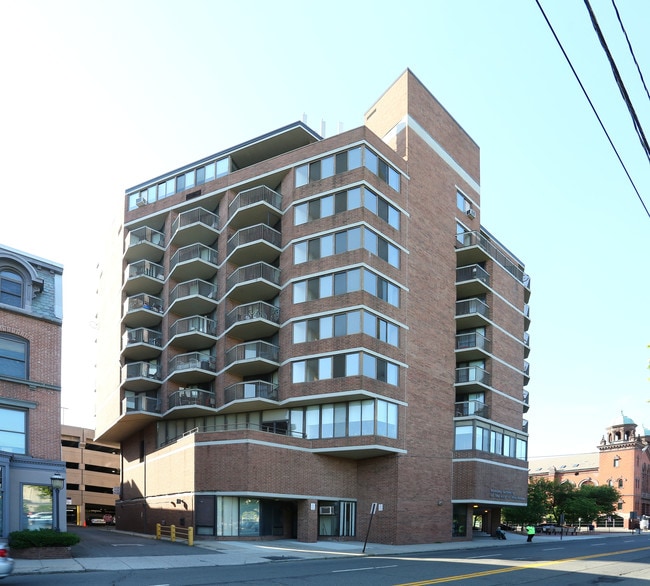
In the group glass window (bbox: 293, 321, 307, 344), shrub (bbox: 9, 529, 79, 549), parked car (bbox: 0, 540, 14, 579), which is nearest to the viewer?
parked car (bbox: 0, 540, 14, 579)

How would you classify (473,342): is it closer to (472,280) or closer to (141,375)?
(472,280)

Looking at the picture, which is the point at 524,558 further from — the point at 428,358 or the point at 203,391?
the point at 203,391

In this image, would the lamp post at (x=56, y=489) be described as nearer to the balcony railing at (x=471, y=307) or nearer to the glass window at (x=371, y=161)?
the glass window at (x=371, y=161)

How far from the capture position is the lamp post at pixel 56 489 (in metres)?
22.5

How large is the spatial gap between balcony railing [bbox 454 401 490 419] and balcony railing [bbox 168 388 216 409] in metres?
16.4

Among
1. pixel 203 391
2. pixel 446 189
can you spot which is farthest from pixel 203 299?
pixel 446 189

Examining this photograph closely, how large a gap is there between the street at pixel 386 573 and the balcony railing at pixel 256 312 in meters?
14.8

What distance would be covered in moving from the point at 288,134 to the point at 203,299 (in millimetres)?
11966

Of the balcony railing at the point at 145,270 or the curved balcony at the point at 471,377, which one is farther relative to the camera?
the balcony railing at the point at 145,270

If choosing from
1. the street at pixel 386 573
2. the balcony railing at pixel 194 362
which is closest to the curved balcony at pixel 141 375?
the balcony railing at pixel 194 362

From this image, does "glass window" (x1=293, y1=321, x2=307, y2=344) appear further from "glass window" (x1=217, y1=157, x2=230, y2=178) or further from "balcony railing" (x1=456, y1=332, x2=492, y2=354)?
"balcony railing" (x1=456, y1=332, x2=492, y2=354)

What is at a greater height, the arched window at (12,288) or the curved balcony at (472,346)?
the arched window at (12,288)

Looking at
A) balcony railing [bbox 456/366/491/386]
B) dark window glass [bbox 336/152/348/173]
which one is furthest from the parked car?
balcony railing [bbox 456/366/491/386]

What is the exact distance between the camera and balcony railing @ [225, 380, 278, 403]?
3719cm
